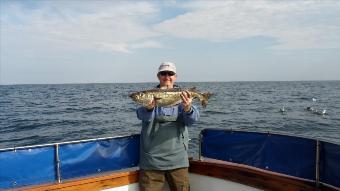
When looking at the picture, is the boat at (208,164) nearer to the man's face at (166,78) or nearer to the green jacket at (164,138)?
the green jacket at (164,138)

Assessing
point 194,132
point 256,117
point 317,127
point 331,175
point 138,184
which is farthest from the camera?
point 256,117

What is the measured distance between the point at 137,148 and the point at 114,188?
77 centimetres

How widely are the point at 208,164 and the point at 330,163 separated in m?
2.05

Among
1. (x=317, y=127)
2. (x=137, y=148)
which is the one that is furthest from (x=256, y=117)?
(x=137, y=148)

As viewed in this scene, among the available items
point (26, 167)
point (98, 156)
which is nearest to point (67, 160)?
point (98, 156)

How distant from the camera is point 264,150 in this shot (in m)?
6.08

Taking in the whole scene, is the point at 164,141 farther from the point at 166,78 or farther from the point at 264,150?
the point at 264,150

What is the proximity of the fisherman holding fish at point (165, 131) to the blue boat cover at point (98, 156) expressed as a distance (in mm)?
677

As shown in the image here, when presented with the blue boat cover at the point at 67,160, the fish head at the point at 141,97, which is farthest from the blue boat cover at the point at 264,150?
the fish head at the point at 141,97

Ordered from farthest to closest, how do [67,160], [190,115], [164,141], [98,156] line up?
1. [98,156]
2. [67,160]
3. [164,141]
4. [190,115]

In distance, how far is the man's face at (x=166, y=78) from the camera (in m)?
5.57

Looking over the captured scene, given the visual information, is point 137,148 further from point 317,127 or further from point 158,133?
point 317,127

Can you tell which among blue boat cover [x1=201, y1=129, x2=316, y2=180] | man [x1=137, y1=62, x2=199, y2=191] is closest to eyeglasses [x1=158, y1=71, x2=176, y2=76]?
man [x1=137, y1=62, x2=199, y2=191]

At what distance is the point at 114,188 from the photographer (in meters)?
6.30
